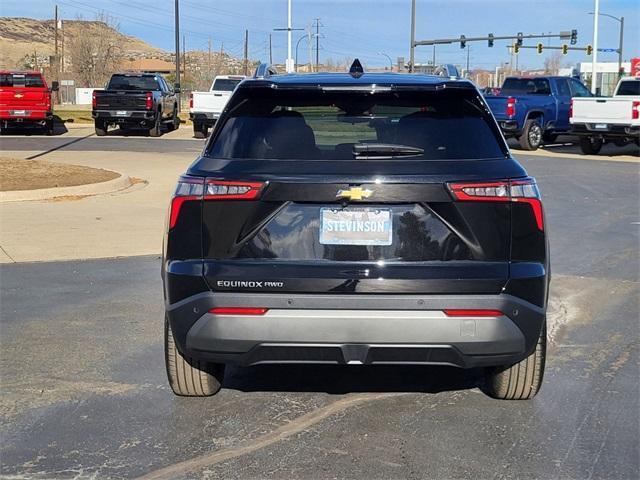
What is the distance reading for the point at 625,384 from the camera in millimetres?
5488

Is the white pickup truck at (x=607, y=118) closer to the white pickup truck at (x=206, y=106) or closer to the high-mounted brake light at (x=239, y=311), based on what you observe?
the white pickup truck at (x=206, y=106)

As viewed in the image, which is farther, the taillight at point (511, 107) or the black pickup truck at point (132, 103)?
the black pickup truck at point (132, 103)

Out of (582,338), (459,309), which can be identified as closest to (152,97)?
(582,338)

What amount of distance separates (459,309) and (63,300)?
4.44m

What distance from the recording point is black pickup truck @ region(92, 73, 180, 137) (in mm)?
29562

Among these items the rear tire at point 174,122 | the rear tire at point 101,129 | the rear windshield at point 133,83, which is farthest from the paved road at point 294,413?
the rear tire at point 174,122

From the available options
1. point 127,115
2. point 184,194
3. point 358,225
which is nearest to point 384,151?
point 358,225

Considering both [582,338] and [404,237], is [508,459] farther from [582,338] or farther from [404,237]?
[582,338]

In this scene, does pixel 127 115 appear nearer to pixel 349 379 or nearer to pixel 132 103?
pixel 132 103

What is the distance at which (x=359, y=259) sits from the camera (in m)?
4.23

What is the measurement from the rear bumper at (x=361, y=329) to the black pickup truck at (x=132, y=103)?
25.9 m

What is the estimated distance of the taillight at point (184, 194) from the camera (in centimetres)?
434

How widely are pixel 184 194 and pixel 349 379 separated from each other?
180 cm

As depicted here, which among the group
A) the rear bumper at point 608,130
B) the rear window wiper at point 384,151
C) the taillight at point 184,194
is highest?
the rear window wiper at point 384,151
